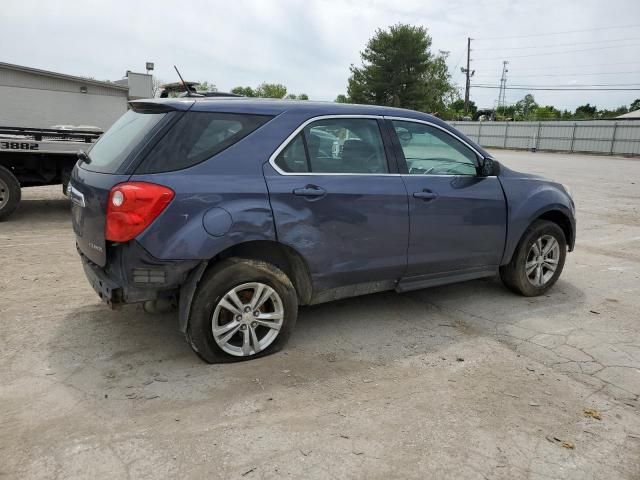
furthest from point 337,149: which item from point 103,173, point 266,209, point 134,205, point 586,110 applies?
point 586,110

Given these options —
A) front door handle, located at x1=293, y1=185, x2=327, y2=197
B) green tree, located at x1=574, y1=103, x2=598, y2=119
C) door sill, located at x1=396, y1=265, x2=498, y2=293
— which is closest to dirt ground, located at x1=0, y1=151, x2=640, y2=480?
door sill, located at x1=396, y1=265, x2=498, y2=293

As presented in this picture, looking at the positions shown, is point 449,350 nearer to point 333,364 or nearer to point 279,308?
point 333,364

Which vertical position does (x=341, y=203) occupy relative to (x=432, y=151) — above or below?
below

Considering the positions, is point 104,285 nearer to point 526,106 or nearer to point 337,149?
point 337,149

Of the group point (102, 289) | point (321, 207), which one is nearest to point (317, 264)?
point (321, 207)

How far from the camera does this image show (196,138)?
3.31 m

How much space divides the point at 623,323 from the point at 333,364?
8.66 feet

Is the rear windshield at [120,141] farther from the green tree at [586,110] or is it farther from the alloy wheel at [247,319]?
the green tree at [586,110]

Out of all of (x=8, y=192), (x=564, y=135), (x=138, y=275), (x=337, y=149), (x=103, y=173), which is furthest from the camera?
(x=564, y=135)

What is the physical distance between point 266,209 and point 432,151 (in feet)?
5.68

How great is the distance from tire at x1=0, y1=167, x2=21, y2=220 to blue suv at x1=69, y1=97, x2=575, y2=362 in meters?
4.78

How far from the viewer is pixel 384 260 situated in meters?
3.97

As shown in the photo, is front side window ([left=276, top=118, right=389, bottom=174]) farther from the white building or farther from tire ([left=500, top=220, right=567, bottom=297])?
the white building

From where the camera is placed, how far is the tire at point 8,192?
7.72 meters
